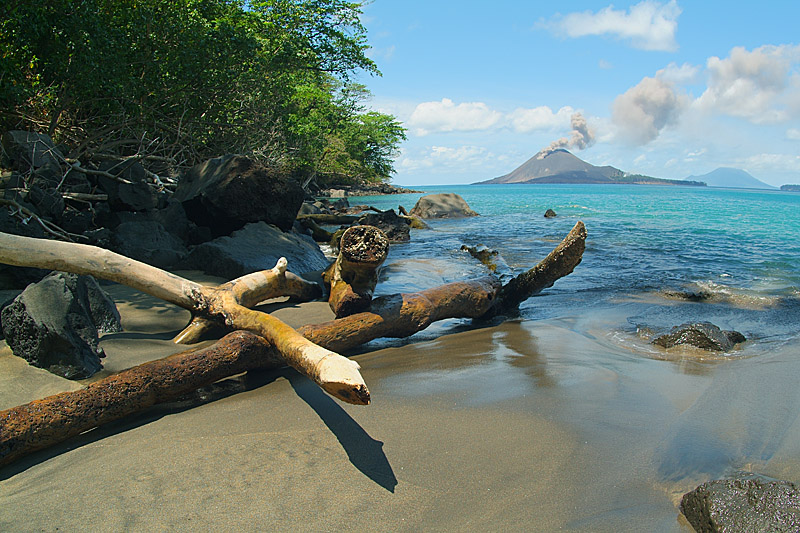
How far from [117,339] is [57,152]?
622cm

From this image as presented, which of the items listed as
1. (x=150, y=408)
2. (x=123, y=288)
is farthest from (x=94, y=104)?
(x=150, y=408)

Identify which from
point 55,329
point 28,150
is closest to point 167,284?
point 55,329

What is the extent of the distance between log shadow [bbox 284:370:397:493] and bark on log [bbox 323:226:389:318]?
959 millimetres

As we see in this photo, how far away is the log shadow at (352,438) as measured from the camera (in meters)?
2.56

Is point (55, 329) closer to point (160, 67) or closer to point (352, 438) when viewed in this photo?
point (352, 438)

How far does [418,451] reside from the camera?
9.11ft

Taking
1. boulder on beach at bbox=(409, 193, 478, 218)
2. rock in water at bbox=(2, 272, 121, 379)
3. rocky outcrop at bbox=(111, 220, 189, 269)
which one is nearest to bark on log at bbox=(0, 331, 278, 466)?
rock in water at bbox=(2, 272, 121, 379)

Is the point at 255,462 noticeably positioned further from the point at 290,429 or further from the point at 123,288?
the point at 123,288

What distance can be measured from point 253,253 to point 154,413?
425 centimetres

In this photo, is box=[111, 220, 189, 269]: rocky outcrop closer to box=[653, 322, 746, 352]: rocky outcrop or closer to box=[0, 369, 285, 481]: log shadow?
box=[0, 369, 285, 481]: log shadow

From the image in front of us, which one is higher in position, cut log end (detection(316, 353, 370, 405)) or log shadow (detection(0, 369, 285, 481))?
cut log end (detection(316, 353, 370, 405))

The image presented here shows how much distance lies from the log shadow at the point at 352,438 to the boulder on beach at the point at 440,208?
77.2ft

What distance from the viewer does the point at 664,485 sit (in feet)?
8.22

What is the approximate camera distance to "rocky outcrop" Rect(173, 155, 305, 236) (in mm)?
9070
